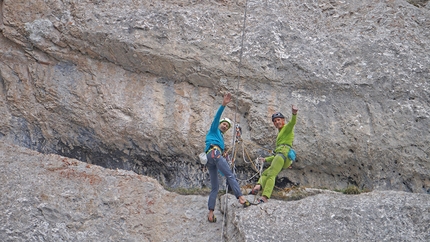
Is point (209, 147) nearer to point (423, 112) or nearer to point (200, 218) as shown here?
point (200, 218)

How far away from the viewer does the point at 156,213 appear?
1090 cm

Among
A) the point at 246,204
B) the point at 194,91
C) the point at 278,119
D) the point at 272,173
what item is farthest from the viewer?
the point at 194,91

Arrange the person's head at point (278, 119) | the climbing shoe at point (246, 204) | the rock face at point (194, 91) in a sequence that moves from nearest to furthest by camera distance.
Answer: the climbing shoe at point (246, 204), the person's head at point (278, 119), the rock face at point (194, 91)

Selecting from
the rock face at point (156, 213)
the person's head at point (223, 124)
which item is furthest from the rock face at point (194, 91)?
the person's head at point (223, 124)

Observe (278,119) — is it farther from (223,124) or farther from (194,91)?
(194,91)

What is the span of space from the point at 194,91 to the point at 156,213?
11.0ft

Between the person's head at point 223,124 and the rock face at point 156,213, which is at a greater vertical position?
the person's head at point 223,124

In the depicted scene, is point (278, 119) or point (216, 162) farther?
point (278, 119)

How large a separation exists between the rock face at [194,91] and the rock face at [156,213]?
4.81ft

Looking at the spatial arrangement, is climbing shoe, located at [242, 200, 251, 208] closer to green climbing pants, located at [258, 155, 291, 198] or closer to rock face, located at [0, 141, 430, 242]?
rock face, located at [0, 141, 430, 242]

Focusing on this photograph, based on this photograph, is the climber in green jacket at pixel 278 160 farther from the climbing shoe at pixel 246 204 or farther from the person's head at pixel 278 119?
the climbing shoe at pixel 246 204

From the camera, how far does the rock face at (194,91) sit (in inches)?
497

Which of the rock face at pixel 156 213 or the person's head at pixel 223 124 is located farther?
the person's head at pixel 223 124

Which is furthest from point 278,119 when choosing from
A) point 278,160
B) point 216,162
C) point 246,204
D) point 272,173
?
point 246,204
